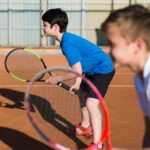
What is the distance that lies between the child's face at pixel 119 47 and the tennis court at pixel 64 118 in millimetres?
3383

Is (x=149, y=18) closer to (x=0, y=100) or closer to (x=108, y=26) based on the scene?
(x=108, y=26)

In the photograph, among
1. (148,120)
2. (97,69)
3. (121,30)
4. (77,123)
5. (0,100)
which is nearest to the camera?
(121,30)

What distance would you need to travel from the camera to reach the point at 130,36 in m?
2.35

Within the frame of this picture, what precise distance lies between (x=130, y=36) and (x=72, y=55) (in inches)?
114

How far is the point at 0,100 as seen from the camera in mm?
8242

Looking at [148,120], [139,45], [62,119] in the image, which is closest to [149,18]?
[139,45]

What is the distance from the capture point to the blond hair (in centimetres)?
234

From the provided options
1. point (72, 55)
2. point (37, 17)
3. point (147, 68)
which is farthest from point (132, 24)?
point (37, 17)

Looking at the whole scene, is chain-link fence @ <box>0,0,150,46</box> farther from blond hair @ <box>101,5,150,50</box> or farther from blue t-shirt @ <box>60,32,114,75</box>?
blond hair @ <box>101,5,150,50</box>

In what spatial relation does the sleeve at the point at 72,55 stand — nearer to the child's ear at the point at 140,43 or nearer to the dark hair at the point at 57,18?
the dark hair at the point at 57,18

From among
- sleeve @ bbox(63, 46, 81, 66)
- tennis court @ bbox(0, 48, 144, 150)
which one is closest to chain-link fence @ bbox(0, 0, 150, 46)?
tennis court @ bbox(0, 48, 144, 150)

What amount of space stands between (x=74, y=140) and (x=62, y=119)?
0.57m

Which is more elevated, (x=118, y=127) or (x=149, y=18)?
(x=149, y=18)

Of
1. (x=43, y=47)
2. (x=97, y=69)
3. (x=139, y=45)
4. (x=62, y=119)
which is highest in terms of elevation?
(x=139, y=45)
